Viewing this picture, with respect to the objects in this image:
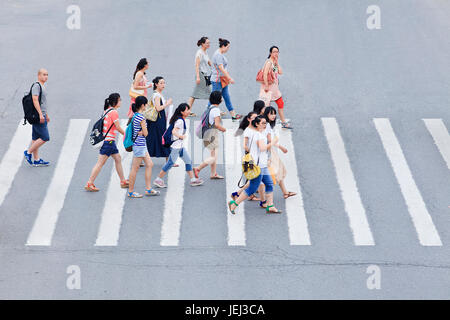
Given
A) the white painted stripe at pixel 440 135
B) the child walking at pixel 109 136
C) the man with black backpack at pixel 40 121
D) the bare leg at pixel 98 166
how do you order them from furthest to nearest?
the white painted stripe at pixel 440 135 < the man with black backpack at pixel 40 121 < the bare leg at pixel 98 166 < the child walking at pixel 109 136

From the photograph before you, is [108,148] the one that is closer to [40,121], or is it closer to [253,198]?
[40,121]

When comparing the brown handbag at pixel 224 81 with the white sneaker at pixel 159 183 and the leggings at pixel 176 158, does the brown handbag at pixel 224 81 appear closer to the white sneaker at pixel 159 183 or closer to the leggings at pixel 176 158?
the leggings at pixel 176 158

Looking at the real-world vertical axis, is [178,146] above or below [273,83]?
below

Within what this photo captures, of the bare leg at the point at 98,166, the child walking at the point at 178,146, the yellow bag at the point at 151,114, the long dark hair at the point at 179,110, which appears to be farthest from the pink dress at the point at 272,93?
the bare leg at the point at 98,166

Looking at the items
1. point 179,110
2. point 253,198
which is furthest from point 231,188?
point 179,110

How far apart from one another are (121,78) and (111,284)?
8459 mm

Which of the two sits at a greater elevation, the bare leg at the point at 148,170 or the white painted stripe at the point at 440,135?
the white painted stripe at the point at 440,135

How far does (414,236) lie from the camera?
43.5ft

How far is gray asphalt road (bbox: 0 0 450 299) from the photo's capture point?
A: 1207 centimetres

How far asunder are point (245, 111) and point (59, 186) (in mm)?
5073

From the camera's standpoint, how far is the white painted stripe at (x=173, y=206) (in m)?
13.2

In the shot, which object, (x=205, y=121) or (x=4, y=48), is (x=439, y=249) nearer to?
(x=205, y=121)

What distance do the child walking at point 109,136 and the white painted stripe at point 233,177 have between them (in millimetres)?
2188

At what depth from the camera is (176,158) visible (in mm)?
14562
